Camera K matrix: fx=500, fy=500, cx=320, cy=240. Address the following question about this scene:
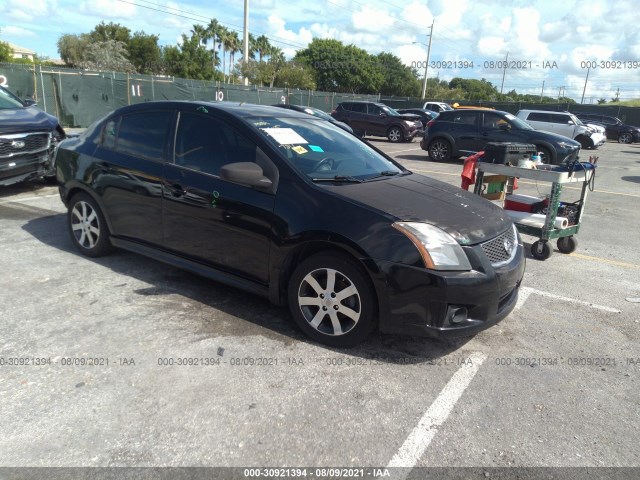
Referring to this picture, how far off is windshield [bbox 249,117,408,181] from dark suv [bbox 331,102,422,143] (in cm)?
1825

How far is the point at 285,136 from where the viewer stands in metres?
4.06

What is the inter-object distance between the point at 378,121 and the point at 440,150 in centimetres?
715

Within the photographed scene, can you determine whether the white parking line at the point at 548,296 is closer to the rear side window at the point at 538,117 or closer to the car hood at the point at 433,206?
the car hood at the point at 433,206

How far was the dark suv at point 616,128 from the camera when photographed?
29328 millimetres

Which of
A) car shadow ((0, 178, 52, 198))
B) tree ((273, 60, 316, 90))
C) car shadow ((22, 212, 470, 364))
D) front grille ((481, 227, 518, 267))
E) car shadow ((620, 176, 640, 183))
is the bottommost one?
car shadow ((0, 178, 52, 198))

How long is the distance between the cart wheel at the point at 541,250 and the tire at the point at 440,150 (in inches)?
412

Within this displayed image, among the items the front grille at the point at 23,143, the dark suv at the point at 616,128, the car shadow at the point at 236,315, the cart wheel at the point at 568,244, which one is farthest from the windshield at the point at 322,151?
the dark suv at the point at 616,128

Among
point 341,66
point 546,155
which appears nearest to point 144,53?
point 341,66

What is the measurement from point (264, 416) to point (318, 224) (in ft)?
4.32

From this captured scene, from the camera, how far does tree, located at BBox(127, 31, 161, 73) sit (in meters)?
68.8

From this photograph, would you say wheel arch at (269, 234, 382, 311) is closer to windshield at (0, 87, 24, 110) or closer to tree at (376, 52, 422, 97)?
windshield at (0, 87, 24, 110)

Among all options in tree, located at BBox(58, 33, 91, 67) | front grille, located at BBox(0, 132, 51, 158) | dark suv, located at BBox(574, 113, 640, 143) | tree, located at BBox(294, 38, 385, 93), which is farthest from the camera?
tree, located at BBox(294, 38, 385, 93)

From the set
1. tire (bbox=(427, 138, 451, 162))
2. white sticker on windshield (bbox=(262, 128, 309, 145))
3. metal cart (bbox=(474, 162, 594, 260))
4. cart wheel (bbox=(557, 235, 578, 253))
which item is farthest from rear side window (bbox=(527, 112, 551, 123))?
white sticker on windshield (bbox=(262, 128, 309, 145))

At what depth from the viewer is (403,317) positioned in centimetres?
327
